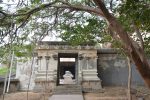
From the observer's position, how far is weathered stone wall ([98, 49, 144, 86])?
21.3 meters

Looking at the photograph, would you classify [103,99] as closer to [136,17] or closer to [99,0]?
[136,17]

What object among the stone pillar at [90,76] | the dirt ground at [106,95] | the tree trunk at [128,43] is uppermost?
the tree trunk at [128,43]

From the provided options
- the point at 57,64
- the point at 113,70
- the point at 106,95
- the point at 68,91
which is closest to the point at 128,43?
the point at 106,95

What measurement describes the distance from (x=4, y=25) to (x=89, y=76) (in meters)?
13.4

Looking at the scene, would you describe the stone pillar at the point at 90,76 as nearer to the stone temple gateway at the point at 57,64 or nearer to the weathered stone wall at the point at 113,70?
the stone temple gateway at the point at 57,64

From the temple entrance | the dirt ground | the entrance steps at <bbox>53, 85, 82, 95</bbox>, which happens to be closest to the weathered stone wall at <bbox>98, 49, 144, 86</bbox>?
the dirt ground

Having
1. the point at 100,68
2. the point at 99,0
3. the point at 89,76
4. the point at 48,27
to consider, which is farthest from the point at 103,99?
the point at 99,0

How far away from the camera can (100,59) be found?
21562 mm

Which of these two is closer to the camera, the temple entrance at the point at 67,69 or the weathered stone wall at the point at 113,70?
the weathered stone wall at the point at 113,70

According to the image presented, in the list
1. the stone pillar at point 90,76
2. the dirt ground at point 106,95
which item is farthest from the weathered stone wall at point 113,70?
the dirt ground at point 106,95

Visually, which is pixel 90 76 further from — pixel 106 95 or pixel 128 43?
pixel 128 43

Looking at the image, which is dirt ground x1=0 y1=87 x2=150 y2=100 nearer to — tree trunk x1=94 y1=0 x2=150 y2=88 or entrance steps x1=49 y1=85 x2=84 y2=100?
entrance steps x1=49 y1=85 x2=84 y2=100

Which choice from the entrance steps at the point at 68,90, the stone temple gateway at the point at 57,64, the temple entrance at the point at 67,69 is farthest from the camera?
the temple entrance at the point at 67,69

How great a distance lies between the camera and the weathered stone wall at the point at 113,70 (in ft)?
70.0
